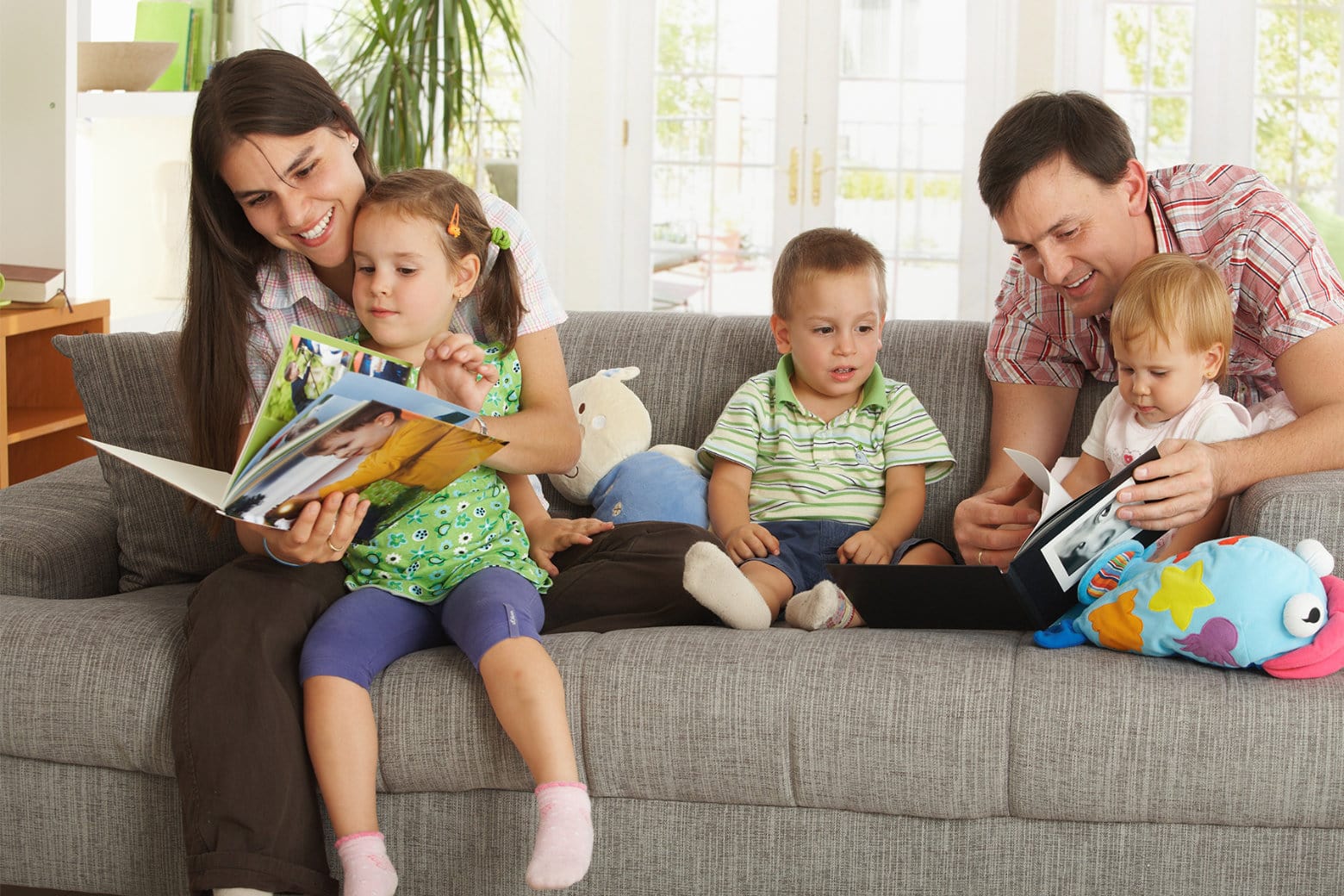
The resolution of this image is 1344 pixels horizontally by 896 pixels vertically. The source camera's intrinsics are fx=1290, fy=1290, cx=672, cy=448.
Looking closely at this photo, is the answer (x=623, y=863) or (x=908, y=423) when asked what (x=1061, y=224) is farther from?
(x=623, y=863)

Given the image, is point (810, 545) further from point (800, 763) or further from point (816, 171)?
point (816, 171)

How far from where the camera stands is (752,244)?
15.3 ft

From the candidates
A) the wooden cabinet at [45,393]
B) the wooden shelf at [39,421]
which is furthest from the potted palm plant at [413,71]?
the wooden shelf at [39,421]

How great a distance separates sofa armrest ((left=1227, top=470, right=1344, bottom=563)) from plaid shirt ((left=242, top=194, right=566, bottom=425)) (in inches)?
37.2

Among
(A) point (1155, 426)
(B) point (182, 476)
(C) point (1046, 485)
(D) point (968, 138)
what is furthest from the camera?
(D) point (968, 138)

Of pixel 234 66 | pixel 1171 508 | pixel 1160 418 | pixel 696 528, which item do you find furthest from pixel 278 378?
pixel 1160 418

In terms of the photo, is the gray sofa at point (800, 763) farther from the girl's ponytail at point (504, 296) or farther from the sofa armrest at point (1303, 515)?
the girl's ponytail at point (504, 296)

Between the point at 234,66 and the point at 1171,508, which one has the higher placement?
the point at 234,66

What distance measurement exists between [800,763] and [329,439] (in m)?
0.64

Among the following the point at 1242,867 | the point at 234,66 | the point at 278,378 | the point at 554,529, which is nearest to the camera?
the point at 278,378

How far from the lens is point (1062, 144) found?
1.74 m

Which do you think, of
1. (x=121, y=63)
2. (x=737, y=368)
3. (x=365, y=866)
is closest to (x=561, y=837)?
(x=365, y=866)

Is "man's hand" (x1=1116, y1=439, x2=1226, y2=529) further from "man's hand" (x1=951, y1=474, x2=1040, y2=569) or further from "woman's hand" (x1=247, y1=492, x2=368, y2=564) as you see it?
"woman's hand" (x1=247, y1=492, x2=368, y2=564)

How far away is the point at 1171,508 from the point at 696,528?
A: 2.10 ft
